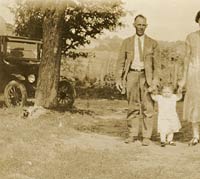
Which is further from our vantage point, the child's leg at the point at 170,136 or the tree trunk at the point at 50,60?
the tree trunk at the point at 50,60

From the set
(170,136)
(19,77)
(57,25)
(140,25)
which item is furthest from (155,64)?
(19,77)

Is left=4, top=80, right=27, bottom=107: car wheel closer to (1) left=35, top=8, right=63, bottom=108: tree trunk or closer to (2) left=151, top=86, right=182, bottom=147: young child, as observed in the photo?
(1) left=35, top=8, right=63, bottom=108: tree trunk

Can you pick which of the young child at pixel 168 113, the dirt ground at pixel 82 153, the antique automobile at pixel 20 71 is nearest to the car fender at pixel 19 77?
the antique automobile at pixel 20 71

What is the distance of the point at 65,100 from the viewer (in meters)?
11.5

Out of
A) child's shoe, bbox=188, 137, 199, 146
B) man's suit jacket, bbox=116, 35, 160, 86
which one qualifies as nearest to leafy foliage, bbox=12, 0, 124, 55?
man's suit jacket, bbox=116, 35, 160, 86

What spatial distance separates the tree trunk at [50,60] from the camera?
9.38 meters

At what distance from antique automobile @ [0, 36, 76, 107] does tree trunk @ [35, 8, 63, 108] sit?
100cm

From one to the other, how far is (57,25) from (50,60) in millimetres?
666

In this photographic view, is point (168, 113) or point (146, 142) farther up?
point (168, 113)

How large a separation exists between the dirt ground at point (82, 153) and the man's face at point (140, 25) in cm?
140

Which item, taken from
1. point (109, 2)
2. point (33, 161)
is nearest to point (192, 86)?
point (33, 161)

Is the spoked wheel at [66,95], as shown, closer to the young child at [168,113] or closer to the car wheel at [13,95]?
the car wheel at [13,95]

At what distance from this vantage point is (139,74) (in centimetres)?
650

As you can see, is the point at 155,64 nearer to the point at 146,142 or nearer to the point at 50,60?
the point at 146,142
